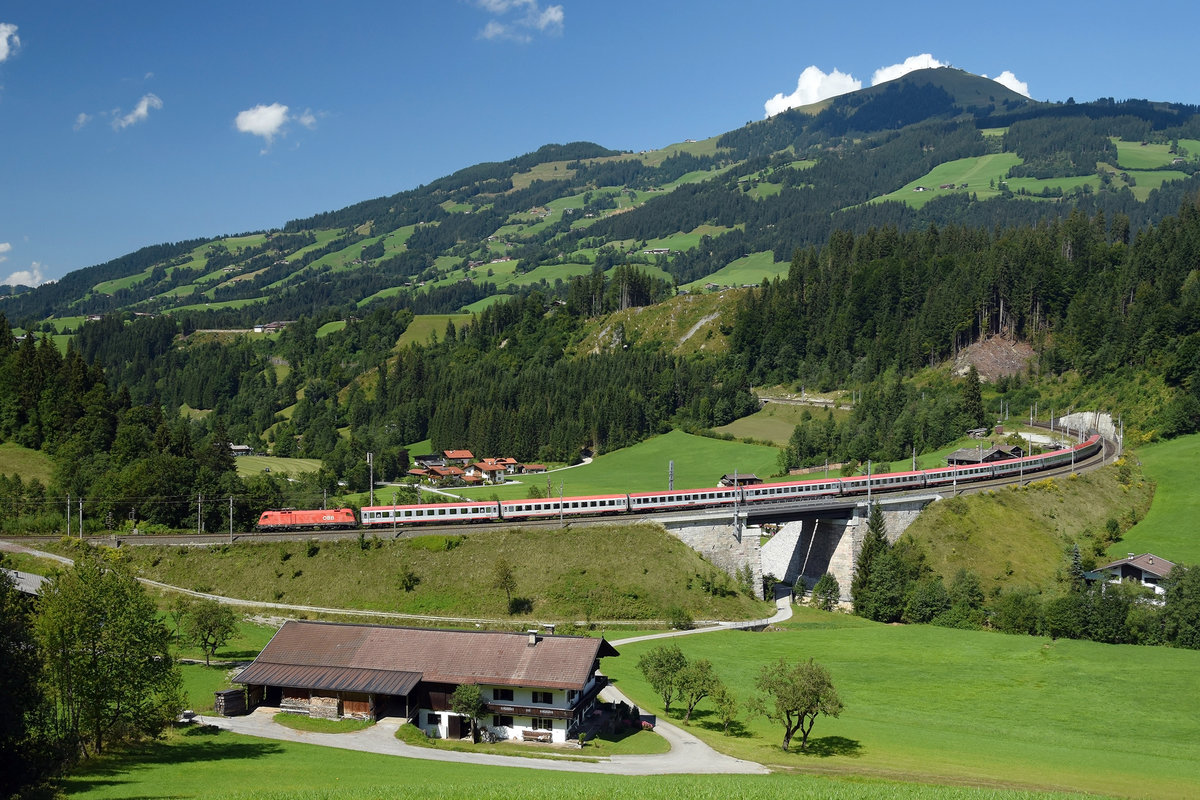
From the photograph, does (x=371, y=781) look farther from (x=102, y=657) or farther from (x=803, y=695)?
(x=803, y=695)

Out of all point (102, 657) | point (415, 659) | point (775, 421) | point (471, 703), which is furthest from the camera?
point (775, 421)

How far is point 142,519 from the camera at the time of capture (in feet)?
316

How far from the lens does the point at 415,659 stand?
56.1m

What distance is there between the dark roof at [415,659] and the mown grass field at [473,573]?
1888 cm

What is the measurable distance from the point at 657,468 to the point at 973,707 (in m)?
87.9

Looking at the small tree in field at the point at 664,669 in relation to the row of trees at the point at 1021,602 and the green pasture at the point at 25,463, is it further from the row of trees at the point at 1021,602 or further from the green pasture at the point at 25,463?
the green pasture at the point at 25,463

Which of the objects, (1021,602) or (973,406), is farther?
(973,406)

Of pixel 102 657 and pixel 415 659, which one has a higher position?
pixel 102 657

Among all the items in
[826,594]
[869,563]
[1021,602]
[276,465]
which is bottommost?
[826,594]

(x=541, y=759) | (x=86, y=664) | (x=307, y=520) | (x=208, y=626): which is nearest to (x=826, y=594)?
(x=307, y=520)

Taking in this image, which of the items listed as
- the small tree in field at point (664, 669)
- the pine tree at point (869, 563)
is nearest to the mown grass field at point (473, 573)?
the pine tree at point (869, 563)

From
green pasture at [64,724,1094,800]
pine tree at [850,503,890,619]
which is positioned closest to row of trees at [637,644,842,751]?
green pasture at [64,724,1094,800]

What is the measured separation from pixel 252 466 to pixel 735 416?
8005 cm

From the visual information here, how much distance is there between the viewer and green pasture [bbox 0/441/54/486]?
111m
